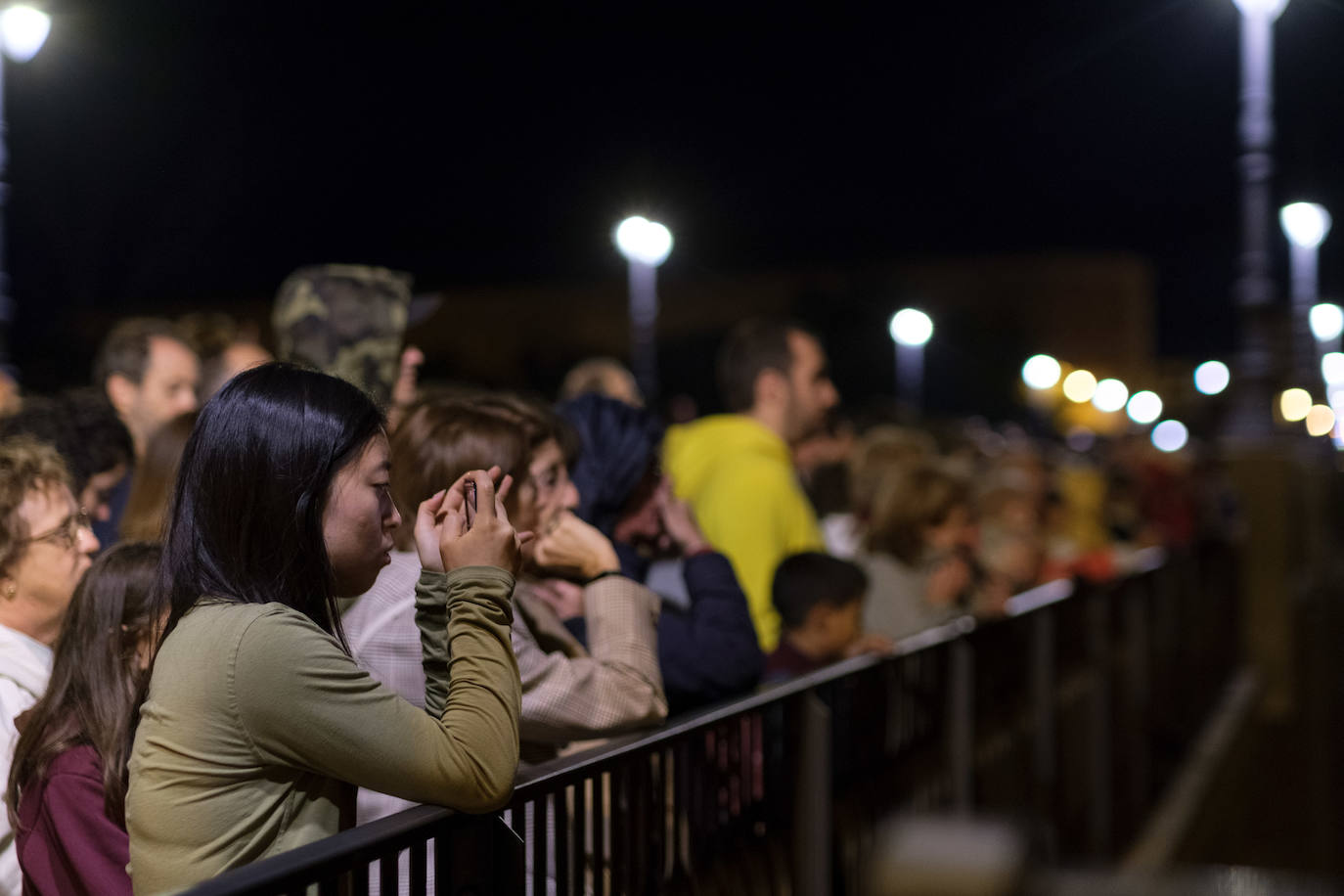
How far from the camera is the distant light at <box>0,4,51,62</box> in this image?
12.9 metres

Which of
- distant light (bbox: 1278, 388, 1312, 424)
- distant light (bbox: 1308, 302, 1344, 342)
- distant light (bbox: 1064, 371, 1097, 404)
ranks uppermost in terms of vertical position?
distant light (bbox: 1308, 302, 1344, 342)

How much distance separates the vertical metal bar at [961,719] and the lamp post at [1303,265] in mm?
20822

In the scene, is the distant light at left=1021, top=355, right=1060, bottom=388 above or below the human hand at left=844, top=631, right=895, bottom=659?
above

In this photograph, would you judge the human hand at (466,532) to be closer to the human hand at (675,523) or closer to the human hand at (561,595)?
the human hand at (561,595)

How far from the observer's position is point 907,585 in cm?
620

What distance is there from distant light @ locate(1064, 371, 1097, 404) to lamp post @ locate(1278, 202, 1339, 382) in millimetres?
33629

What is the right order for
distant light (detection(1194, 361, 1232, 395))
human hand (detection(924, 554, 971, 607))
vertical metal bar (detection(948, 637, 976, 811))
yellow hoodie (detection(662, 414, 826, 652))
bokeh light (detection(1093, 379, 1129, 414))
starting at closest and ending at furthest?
yellow hoodie (detection(662, 414, 826, 652)) < vertical metal bar (detection(948, 637, 976, 811)) < human hand (detection(924, 554, 971, 607)) < bokeh light (detection(1093, 379, 1129, 414)) < distant light (detection(1194, 361, 1232, 395))

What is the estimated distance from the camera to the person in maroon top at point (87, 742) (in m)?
2.67

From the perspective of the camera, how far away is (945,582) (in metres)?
6.18

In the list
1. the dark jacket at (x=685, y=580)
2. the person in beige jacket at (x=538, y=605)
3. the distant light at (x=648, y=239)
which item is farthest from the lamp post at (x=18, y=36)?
the person in beige jacket at (x=538, y=605)

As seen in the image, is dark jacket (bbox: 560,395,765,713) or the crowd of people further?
dark jacket (bbox: 560,395,765,713)

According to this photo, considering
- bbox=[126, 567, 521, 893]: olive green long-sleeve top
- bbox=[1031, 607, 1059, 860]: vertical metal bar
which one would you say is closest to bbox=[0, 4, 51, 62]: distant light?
bbox=[1031, 607, 1059, 860]: vertical metal bar

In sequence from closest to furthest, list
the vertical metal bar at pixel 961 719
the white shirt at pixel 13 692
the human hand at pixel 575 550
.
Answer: the white shirt at pixel 13 692, the human hand at pixel 575 550, the vertical metal bar at pixel 961 719

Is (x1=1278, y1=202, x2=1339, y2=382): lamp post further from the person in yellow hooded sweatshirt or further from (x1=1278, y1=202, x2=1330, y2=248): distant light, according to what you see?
the person in yellow hooded sweatshirt
